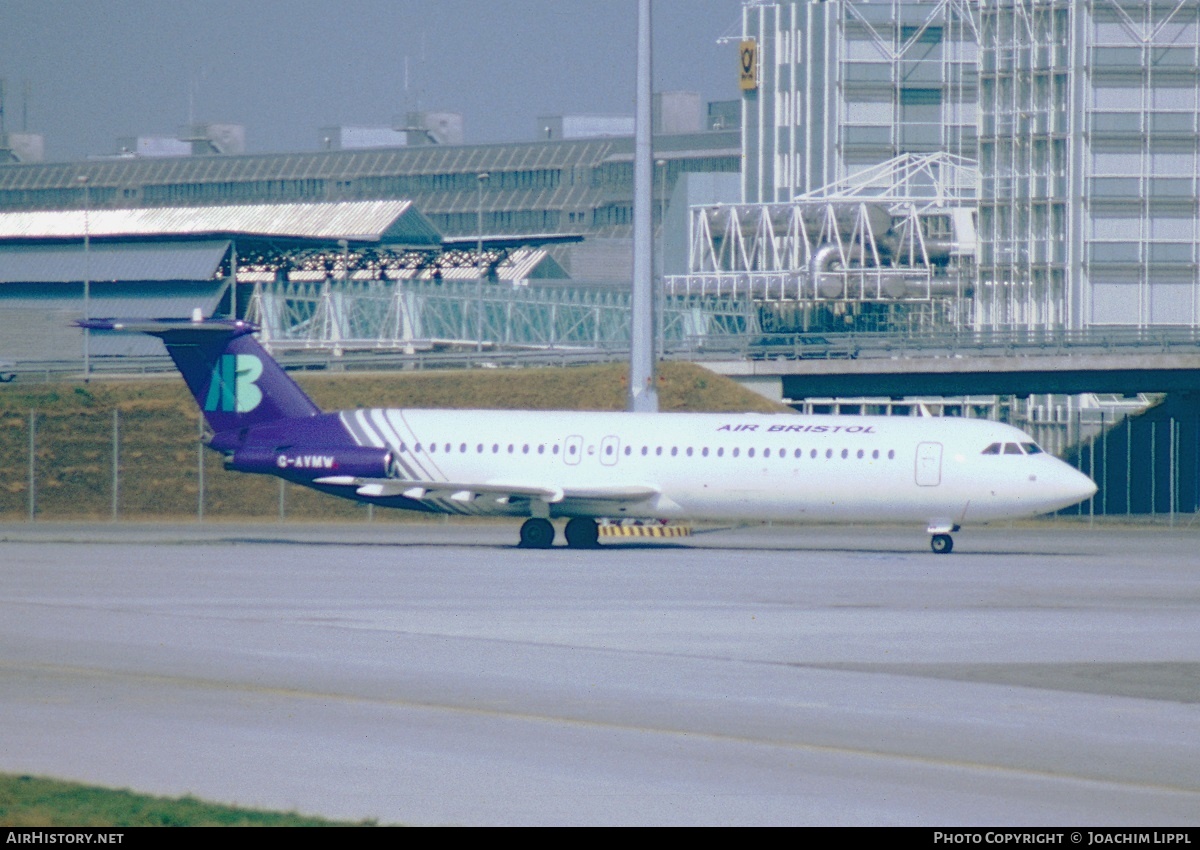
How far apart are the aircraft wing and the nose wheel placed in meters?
6.52

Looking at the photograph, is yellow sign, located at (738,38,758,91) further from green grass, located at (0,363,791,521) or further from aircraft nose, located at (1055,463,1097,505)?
aircraft nose, located at (1055,463,1097,505)

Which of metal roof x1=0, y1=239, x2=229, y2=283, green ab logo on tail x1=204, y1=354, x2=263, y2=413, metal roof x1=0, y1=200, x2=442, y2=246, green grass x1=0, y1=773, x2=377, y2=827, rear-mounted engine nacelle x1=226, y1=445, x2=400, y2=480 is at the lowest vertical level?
green grass x1=0, y1=773, x2=377, y2=827

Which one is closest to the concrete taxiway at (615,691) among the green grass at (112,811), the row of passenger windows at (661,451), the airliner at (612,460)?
the green grass at (112,811)

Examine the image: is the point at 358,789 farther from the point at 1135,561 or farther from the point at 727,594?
the point at 1135,561

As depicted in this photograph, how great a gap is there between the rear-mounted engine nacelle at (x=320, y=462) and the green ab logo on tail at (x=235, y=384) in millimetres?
1252

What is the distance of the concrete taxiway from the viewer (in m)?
12.2

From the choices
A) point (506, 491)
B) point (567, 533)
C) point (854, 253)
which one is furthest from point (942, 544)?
point (854, 253)

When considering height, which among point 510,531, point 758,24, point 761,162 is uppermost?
point 758,24

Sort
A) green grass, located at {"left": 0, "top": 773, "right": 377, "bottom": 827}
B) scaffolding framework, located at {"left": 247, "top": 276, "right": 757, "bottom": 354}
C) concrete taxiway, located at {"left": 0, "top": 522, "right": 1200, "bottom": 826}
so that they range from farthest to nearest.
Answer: scaffolding framework, located at {"left": 247, "top": 276, "right": 757, "bottom": 354}, concrete taxiway, located at {"left": 0, "top": 522, "right": 1200, "bottom": 826}, green grass, located at {"left": 0, "top": 773, "right": 377, "bottom": 827}

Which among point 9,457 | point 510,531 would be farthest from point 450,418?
point 9,457

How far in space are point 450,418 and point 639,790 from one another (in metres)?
29.9

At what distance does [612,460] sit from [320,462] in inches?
274

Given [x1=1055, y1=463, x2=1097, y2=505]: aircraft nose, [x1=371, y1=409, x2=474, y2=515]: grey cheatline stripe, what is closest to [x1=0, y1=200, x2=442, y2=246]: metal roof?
[x1=371, y1=409, x2=474, y2=515]: grey cheatline stripe

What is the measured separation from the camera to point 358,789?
479 inches
